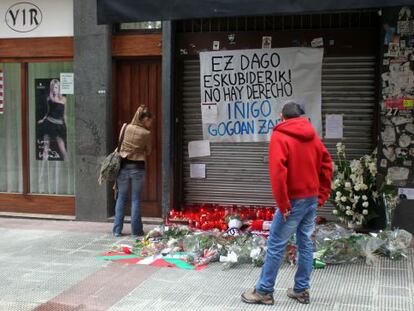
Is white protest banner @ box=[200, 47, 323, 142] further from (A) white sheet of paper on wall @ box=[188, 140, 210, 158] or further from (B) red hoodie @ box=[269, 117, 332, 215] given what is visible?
(B) red hoodie @ box=[269, 117, 332, 215]

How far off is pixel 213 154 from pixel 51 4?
330 centimetres

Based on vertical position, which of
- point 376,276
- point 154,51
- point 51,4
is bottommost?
point 376,276

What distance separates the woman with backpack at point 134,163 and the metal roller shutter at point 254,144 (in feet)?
2.86

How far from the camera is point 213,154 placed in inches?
324

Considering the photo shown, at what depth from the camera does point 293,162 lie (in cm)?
491

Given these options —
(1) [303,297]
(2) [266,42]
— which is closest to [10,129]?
(2) [266,42]

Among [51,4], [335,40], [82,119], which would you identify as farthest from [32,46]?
[335,40]

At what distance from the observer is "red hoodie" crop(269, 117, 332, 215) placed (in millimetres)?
4805

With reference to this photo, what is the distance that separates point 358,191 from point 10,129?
543 cm

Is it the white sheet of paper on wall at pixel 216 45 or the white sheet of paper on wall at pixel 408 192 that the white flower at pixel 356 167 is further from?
the white sheet of paper on wall at pixel 216 45

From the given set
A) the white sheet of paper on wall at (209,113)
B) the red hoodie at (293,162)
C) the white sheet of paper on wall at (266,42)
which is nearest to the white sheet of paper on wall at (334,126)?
the white sheet of paper on wall at (266,42)

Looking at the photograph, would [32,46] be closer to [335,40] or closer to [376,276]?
[335,40]

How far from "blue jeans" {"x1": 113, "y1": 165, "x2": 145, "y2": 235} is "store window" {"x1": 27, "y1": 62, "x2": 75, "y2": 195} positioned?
5.42ft

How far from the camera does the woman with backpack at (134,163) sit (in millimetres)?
7562
